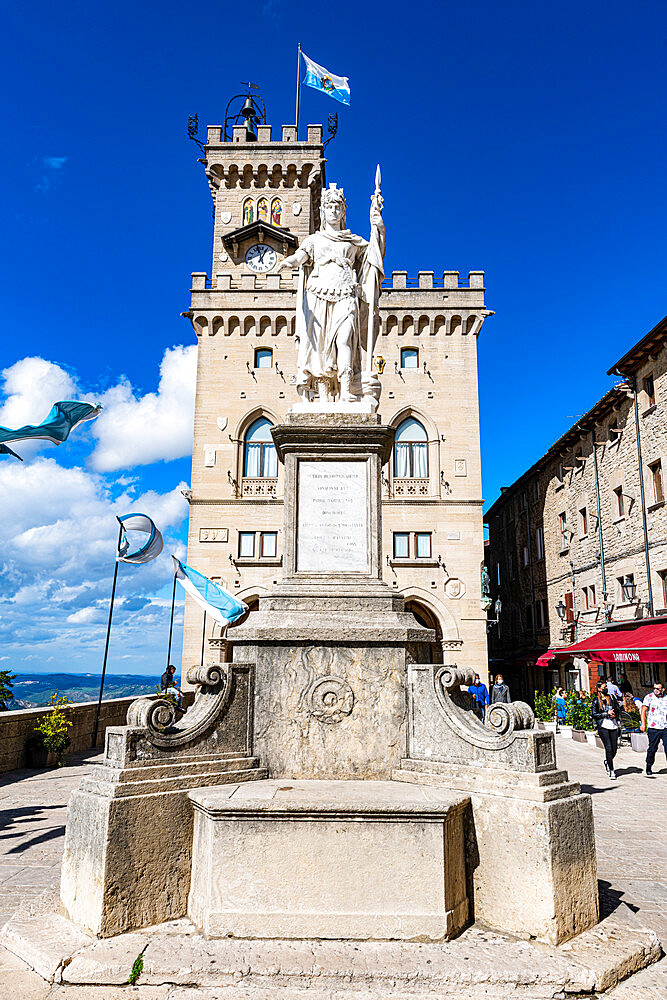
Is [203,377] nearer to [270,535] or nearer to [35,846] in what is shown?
[270,535]

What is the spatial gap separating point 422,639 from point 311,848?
1.82m

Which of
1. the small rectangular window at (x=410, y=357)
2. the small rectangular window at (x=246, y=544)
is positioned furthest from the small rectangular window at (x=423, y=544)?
the small rectangular window at (x=410, y=357)

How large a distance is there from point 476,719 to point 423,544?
84.3ft

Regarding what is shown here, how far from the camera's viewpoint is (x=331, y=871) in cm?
439

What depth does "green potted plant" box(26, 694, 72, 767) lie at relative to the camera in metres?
14.6

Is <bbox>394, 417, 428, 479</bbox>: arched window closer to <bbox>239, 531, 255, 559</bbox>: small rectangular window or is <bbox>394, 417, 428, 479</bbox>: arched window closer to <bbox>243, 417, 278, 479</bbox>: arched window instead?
<bbox>243, 417, 278, 479</bbox>: arched window

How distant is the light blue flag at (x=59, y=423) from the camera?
10.7m

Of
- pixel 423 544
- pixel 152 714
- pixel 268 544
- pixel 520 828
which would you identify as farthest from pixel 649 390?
pixel 152 714

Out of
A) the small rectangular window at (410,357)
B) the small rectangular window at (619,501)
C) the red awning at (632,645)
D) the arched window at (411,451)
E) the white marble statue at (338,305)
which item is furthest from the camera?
the small rectangular window at (410,357)

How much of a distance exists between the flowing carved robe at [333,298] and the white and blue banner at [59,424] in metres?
5.46

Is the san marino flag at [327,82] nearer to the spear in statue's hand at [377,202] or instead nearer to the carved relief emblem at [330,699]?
the spear in statue's hand at [377,202]

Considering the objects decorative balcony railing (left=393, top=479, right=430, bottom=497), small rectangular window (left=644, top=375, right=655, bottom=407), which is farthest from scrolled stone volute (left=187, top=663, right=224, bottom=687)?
decorative balcony railing (left=393, top=479, right=430, bottom=497)

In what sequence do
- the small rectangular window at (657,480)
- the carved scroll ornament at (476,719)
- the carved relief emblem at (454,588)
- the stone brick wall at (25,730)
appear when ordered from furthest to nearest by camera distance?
the carved relief emblem at (454,588) < the small rectangular window at (657,480) < the stone brick wall at (25,730) < the carved scroll ornament at (476,719)

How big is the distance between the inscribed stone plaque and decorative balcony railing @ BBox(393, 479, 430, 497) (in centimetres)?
2485
